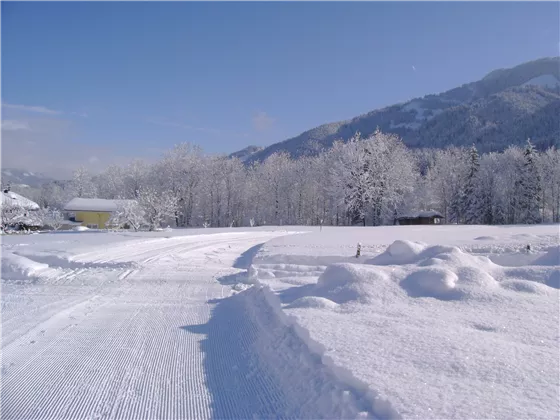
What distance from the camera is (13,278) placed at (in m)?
13.0

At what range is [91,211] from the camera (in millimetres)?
59031

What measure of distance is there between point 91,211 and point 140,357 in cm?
5895

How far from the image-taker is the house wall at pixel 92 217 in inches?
2307

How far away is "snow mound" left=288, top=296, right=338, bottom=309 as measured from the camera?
721 cm

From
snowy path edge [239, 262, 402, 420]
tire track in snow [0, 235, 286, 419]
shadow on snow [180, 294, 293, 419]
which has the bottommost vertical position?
shadow on snow [180, 294, 293, 419]

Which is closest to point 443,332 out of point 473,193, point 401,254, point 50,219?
point 401,254

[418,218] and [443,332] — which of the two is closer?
[443,332]

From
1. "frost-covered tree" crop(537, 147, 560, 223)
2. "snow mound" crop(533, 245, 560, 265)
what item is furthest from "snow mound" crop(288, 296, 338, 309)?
"frost-covered tree" crop(537, 147, 560, 223)

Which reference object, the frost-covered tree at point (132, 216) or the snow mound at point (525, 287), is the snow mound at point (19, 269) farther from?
the frost-covered tree at point (132, 216)

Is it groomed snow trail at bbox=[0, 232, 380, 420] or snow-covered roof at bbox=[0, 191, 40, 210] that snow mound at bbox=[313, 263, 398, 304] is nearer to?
groomed snow trail at bbox=[0, 232, 380, 420]

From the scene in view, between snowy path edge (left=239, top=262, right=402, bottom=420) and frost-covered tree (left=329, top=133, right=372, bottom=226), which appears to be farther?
frost-covered tree (left=329, top=133, right=372, bottom=226)

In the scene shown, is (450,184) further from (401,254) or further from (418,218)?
(401,254)

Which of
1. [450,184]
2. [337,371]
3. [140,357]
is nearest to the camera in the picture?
[337,371]

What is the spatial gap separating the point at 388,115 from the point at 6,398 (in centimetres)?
20747
